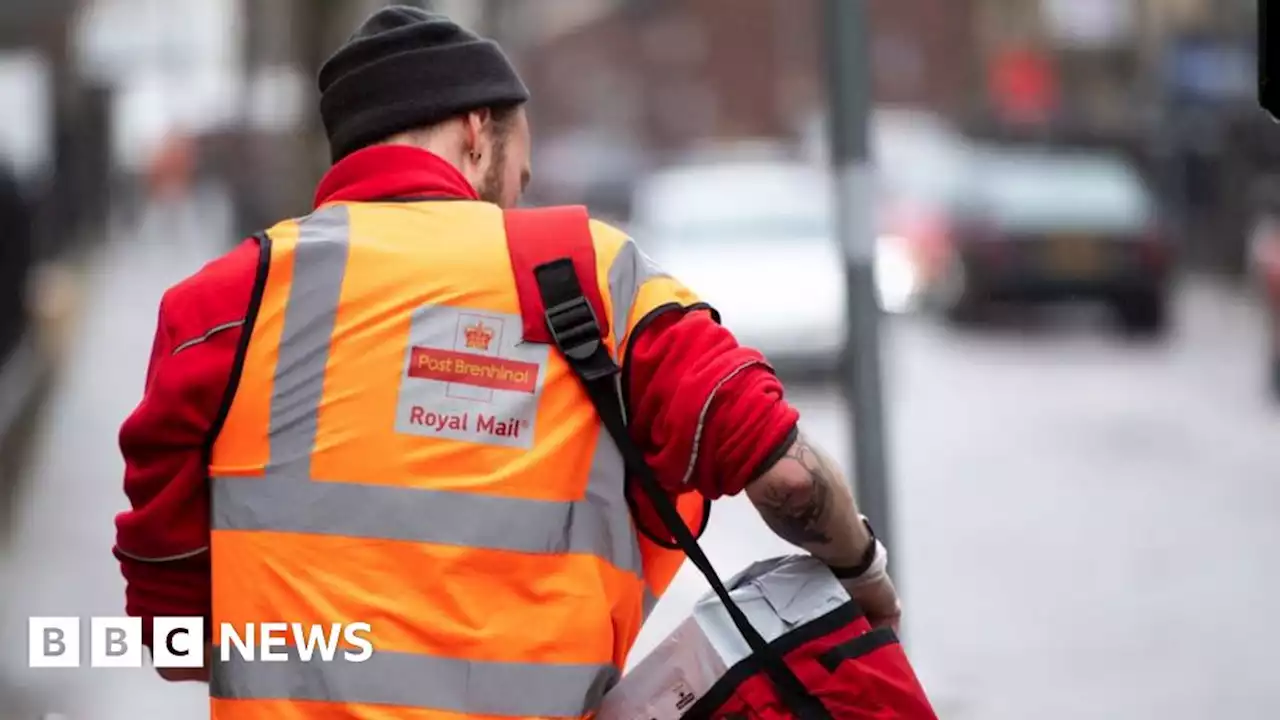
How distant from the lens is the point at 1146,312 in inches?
893

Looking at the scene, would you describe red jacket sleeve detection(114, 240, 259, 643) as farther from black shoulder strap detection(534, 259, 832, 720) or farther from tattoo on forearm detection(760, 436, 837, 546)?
tattoo on forearm detection(760, 436, 837, 546)

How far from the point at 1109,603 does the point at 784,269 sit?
8.43m

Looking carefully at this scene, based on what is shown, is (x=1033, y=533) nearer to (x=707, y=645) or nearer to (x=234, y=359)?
(x=707, y=645)

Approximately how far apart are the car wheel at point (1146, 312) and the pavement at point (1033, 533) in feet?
2.84

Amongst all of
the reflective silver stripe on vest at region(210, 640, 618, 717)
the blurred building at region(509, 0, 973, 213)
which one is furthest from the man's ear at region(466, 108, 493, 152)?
the blurred building at region(509, 0, 973, 213)

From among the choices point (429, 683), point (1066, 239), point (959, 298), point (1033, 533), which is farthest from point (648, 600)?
point (959, 298)

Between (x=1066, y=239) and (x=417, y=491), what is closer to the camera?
(x=417, y=491)

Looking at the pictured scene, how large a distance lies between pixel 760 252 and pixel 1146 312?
231 inches

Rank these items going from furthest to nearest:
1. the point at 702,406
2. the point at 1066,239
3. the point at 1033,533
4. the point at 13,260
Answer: the point at 1066,239, the point at 13,260, the point at 1033,533, the point at 702,406

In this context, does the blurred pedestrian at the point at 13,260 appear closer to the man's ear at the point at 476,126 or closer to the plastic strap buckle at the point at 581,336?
the man's ear at the point at 476,126

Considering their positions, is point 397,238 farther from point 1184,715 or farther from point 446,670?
point 1184,715

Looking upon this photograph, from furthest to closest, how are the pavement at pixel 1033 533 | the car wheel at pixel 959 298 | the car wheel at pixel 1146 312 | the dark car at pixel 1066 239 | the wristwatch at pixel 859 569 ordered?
1. the car wheel at pixel 959 298
2. the car wheel at pixel 1146 312
3. the dark car at pixel 1066 239
4. the pavement at pixel 1033 533
5. the wristwatch at pixel 859 569

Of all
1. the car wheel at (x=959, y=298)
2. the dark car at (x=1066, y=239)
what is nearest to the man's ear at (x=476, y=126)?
the dark car at (x=1066, y=239)

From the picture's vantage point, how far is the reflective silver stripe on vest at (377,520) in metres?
2.63
